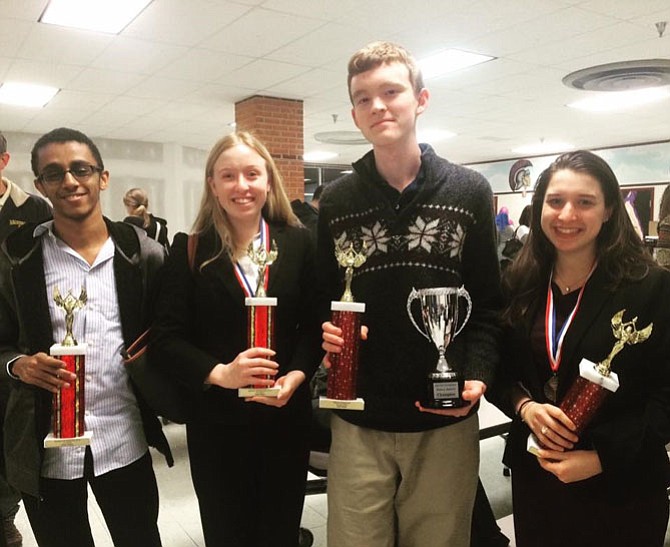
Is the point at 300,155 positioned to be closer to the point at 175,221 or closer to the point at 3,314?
the point at 175,221

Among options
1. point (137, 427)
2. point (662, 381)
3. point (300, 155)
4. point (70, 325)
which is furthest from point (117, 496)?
point (300, 155)

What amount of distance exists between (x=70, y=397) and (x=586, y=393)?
1.37 metres

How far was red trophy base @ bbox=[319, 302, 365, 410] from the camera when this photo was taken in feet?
5.05

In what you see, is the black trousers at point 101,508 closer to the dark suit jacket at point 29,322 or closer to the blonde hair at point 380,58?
the dark suit jacket at point 29,322

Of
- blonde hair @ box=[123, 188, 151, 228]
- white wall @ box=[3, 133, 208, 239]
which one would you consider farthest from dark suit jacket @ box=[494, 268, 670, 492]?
white wall @ box=[3, 133, 208, 239]

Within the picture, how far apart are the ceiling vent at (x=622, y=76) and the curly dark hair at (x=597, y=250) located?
5841 millimetres

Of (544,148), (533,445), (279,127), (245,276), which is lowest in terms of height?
(533,445)

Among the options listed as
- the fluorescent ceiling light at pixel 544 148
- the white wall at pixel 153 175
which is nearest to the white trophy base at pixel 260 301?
the white wall at pixel 153 175

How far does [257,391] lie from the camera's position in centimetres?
155

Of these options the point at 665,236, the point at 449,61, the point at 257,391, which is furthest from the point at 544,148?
the point at 257,391

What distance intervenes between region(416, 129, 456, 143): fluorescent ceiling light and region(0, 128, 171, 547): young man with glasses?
9.48 metres

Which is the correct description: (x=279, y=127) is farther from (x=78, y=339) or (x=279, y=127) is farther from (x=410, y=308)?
(x=410, y=308)

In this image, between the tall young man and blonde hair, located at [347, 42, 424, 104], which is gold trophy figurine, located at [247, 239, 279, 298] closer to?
the tall young man

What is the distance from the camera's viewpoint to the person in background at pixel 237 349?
5.57ft
